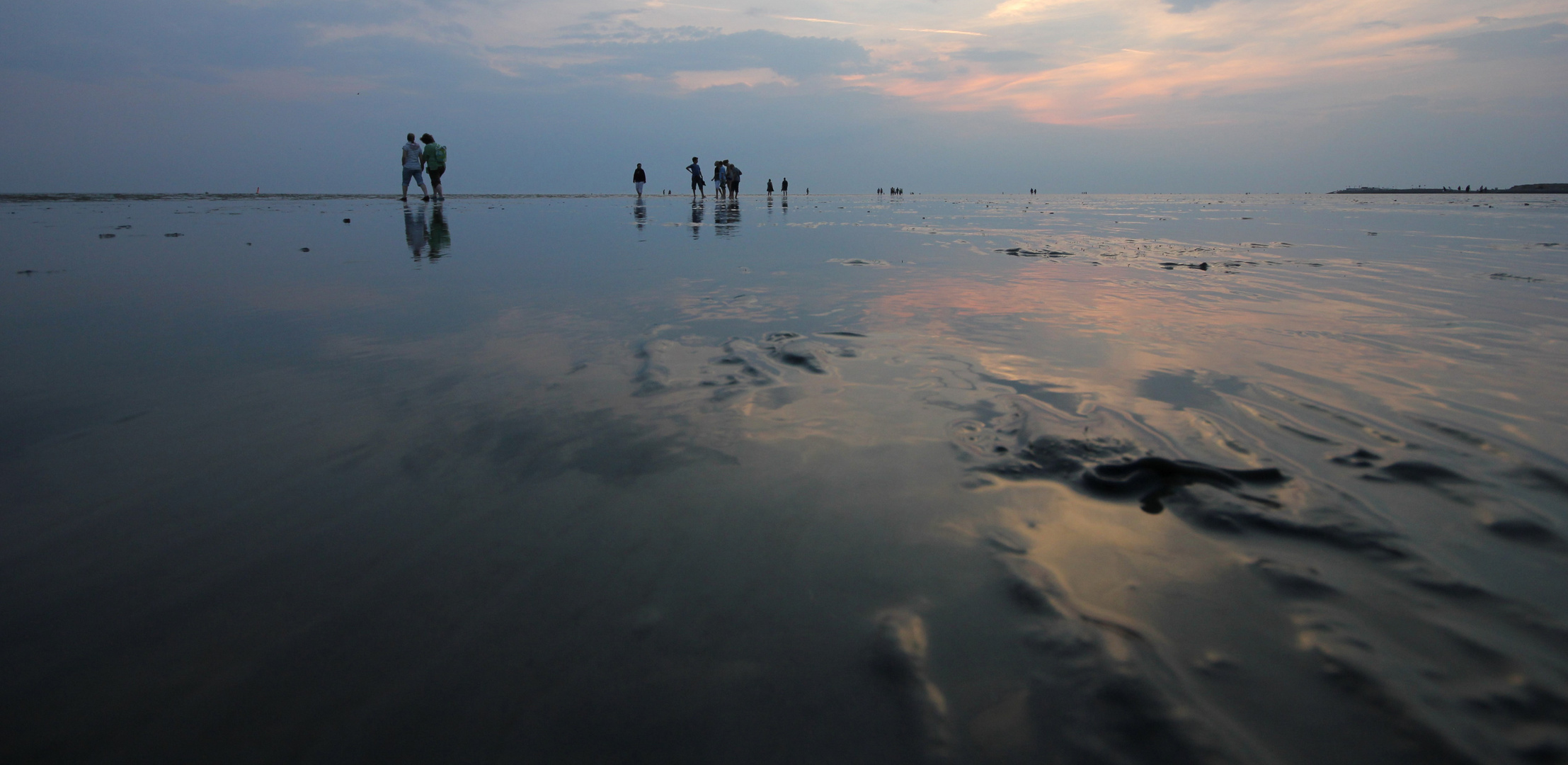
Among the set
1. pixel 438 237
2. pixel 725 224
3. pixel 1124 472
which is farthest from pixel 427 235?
pixel 1124 472

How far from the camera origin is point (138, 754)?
1.24 m

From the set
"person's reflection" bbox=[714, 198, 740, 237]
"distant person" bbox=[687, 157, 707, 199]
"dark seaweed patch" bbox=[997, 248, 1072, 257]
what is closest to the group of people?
"distant person" bbox=[687, 157, 707, 199]

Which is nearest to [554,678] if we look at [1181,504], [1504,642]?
[1181,504]

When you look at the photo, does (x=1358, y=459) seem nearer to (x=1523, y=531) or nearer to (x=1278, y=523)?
(x=1523, y=531)

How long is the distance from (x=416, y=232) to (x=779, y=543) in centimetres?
1285

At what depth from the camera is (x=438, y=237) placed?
455 inches

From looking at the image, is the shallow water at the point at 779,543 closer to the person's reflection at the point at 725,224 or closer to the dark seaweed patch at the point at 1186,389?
the dark seaweed patch at the point at 1186,389

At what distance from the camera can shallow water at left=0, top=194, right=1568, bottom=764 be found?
1.35 meters

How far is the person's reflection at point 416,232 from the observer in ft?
31.2

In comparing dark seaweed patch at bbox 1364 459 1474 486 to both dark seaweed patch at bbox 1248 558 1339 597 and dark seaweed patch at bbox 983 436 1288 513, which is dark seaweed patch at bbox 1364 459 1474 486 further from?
dark seaweed patch at bbox 1248 558 1339 597

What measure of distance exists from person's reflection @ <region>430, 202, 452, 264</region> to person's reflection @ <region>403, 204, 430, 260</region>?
11 cm

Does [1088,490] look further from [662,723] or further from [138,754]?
[138,754]

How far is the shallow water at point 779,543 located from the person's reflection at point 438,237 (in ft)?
14.7

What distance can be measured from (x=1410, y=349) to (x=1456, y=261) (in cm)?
727
